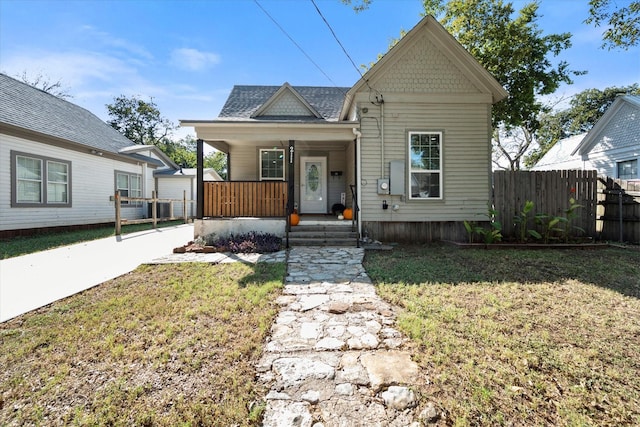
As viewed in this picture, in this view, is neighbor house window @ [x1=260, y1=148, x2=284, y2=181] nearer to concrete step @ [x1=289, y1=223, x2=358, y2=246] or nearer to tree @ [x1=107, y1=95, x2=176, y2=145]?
concrete step @ [x1=289, y1=223, x2=358, y2=246]

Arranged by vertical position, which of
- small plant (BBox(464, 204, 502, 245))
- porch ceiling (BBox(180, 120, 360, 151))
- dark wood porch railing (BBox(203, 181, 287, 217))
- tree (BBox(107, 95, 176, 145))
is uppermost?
tree (BBox(107, 95, 176, 145))

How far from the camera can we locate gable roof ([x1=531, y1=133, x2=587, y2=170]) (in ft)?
51.1

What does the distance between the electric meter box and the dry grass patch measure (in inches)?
184

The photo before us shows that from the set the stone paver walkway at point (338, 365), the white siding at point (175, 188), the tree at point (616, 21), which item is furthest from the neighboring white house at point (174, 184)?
the tree at point (616, 21)

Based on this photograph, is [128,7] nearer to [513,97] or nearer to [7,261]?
[7,261]

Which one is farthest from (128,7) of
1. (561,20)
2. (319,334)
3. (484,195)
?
(561,20)

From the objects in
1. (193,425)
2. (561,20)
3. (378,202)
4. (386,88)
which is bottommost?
(193,425)

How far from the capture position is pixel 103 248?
7203mm

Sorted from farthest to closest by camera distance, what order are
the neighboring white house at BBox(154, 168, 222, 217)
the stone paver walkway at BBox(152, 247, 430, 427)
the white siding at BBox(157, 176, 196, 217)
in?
the white siding at BBox(157, 176, 196, 217)
the neighboring white house at BBox(154, 168, 222, 217)
the stone paver walkway at BBox(152, 247, 430, 427)

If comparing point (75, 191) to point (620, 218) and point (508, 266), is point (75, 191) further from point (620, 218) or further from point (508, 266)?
point (620, 218)

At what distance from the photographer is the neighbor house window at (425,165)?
7.81 m

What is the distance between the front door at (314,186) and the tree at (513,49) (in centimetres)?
721

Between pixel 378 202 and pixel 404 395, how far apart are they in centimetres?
614

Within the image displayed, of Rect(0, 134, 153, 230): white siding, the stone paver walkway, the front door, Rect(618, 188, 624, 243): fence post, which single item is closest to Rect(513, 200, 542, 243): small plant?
Rect(618, 188, 624, 243): fence post
